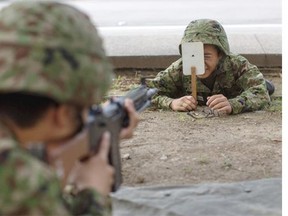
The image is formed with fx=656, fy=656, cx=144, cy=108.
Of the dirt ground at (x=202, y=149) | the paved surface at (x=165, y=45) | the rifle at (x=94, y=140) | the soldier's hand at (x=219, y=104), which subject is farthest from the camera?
the paved surface at (x=165, y=45)

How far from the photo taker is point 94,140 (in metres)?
1.83

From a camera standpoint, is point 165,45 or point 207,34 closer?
point 207,34

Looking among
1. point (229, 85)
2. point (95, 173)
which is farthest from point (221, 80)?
point (95, 173)

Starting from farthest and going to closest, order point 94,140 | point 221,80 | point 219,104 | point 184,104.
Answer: point 221,80 < point 184,104 < point 219,104 < point 94,140

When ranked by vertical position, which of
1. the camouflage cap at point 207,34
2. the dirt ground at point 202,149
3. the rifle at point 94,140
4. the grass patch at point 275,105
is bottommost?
the grass patch at point 275,105

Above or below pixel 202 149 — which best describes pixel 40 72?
above

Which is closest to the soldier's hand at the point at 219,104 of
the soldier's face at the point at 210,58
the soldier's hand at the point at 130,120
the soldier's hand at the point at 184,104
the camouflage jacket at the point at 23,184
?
the soldier's hand at the point at 184,104

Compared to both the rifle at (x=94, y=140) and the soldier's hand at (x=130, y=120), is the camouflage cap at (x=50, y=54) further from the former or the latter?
the soldier's hand at (x=130, y=120)

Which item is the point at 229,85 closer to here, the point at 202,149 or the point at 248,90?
the point at 248,90

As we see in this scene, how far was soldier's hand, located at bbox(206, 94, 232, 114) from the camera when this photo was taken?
13.4ft

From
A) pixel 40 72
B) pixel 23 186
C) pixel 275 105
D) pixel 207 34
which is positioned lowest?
pixel 275 105

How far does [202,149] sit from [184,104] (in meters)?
0.81

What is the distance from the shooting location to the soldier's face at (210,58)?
431cm
